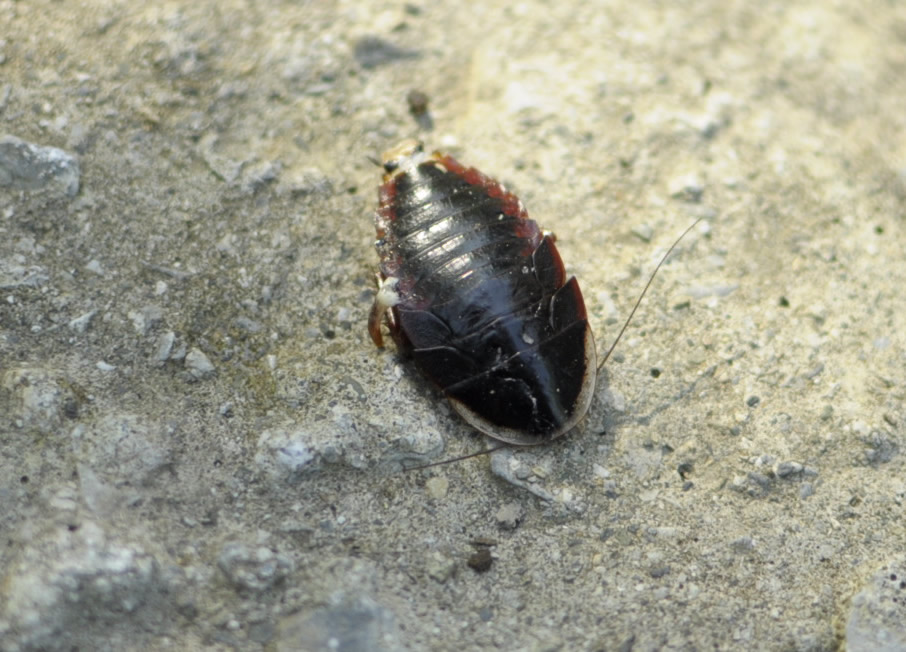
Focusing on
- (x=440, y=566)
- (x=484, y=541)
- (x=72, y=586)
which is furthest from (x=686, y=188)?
(x=72, y=586)

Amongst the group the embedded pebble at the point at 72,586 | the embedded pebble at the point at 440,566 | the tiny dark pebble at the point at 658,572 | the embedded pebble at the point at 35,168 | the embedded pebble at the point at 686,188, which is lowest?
the tiny dark pebble at the point at 658,572

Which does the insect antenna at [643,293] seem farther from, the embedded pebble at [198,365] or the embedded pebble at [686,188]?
the embedded pebble at [198,365]

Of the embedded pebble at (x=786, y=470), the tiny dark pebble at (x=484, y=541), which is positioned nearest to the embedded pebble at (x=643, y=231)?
the embedded pebble at (x=786, y=470)

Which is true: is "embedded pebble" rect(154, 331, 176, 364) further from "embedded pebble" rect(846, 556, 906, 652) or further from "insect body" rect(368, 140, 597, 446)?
"embedded pebble" rect(846, 556, 906, 652)

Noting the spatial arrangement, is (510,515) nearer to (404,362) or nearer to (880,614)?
(404,362)

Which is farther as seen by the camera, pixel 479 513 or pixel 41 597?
pixel 479 513

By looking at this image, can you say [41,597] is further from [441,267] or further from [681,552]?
[681,552]

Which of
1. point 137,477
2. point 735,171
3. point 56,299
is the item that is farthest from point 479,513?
point 735,171
